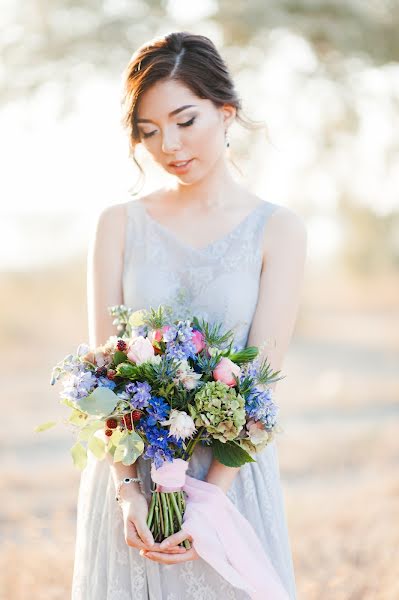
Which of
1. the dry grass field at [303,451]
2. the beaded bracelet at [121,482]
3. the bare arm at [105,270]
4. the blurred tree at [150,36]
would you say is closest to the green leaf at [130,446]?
the beaded bracelet at [121,482]

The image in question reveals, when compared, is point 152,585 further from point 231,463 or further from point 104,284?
point 104,284

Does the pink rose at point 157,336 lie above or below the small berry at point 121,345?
above

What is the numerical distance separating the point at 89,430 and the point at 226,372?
14.0 inches

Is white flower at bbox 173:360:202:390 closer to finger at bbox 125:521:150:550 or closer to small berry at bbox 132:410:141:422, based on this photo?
small berry at bbox 132:410:141:422

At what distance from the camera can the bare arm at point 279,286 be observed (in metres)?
2.24

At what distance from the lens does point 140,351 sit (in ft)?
6.14

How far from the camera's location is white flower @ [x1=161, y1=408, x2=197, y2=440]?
184 cm

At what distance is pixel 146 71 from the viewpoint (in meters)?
2.21

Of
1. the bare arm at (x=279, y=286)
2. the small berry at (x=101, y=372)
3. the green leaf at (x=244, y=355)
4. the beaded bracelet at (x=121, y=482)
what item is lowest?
the beaded bracelet at (x=121, y=482)

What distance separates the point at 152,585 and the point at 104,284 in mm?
832

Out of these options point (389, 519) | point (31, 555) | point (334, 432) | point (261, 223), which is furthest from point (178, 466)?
point (334, 432)

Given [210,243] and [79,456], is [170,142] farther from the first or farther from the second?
[79,456]

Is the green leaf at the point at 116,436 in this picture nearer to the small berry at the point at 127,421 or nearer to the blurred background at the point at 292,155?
the small berry at the point at 127,421

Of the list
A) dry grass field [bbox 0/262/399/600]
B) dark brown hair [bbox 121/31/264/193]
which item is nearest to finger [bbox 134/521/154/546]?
dark brown hair [bbox 121/31/264/193]
